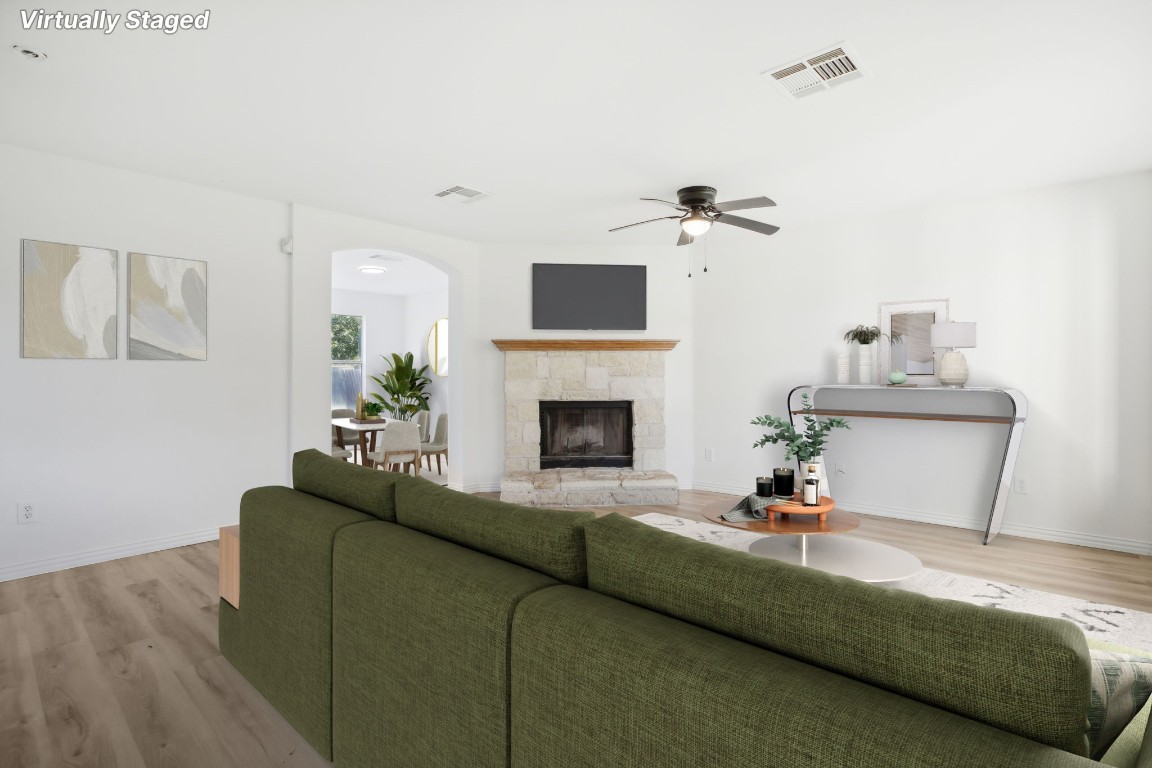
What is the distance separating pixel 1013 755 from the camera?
75 centimetres

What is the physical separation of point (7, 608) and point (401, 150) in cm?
317

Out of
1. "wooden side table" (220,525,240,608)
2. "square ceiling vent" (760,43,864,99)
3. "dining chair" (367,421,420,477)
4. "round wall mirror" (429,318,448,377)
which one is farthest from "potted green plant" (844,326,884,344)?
"round wall mirror" (429,318,448,377)

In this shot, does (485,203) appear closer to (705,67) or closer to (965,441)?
(705,67)

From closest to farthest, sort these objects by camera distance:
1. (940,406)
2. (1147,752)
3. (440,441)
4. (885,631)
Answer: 1. (1147,752)
2. (885,631)
3. (940,406)
4. (440,441)

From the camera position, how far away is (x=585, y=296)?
625 cm

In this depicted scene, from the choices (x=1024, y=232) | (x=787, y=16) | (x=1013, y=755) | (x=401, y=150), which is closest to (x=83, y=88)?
(x=401, y=150)

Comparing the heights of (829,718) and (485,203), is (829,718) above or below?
below

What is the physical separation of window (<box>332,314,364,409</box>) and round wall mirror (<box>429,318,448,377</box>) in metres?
1.33

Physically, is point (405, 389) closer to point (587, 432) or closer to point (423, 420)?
point (423, 420)

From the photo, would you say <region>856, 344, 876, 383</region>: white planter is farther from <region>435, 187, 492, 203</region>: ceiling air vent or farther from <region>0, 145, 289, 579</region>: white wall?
<region>0, 145, 289, 579</region>: white wall

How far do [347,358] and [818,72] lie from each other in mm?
8115

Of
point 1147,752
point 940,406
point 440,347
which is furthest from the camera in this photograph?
point 440,347

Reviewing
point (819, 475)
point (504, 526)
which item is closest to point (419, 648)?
point (504, 526)

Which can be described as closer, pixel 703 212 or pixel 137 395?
pixel 137 395
